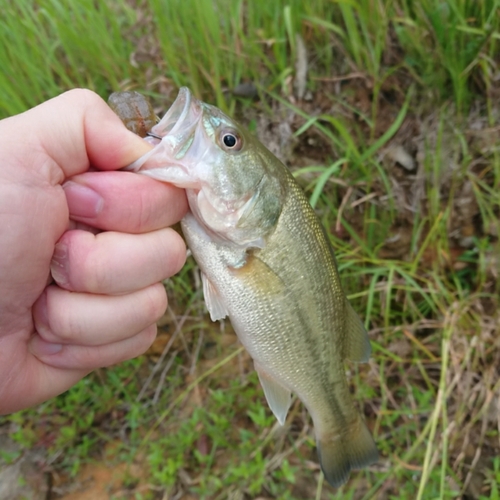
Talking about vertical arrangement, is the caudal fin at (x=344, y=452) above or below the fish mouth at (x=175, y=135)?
below

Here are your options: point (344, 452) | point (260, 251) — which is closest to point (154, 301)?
point (260, 251)

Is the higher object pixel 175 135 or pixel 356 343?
pixel 175 135

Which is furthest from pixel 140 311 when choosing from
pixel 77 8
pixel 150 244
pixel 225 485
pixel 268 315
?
pixel 77 8

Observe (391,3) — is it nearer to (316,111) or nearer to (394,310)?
(316,111)

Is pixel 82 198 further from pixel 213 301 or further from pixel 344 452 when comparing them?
pixel 344 452

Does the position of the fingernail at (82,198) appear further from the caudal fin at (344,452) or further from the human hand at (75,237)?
the caudal fin at (344,452)

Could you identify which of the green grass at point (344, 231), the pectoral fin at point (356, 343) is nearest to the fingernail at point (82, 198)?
the pectoral fin at point (356, 343)

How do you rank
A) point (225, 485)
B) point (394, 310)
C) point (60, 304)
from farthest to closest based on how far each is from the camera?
point (394, 310) → point (225, 485) → point (60, 304)
